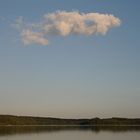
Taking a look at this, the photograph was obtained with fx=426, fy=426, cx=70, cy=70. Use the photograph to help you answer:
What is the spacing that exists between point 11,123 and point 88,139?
100554 millimetres

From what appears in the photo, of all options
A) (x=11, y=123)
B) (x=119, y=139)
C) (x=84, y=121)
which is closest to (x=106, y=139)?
(x=119, y=139)

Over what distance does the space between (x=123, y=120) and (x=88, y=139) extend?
122289 millimetres

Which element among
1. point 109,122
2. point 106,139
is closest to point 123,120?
point 109,122

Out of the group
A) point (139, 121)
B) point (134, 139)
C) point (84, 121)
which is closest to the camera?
point (134, 139)

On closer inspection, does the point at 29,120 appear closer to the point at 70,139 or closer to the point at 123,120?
the point at 123,120

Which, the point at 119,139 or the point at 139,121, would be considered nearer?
the point at 119,139

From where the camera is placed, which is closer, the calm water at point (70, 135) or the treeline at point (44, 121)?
the calm water at point (70, 135)

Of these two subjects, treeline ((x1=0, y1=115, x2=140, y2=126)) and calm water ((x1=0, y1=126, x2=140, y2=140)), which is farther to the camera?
treeline ((x1=0, y1=115, x2=140, y2=126))

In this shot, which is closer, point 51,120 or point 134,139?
point 134,139

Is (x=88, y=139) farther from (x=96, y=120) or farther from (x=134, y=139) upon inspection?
(x=96, y=120)

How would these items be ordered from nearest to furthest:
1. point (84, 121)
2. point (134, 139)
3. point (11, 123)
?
point (134, 139) → point (11, 123) → point (84, 121)

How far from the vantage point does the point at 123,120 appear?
171875mm

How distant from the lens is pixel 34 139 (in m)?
50.8

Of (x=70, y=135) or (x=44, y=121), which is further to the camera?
(x=44, y=121)
